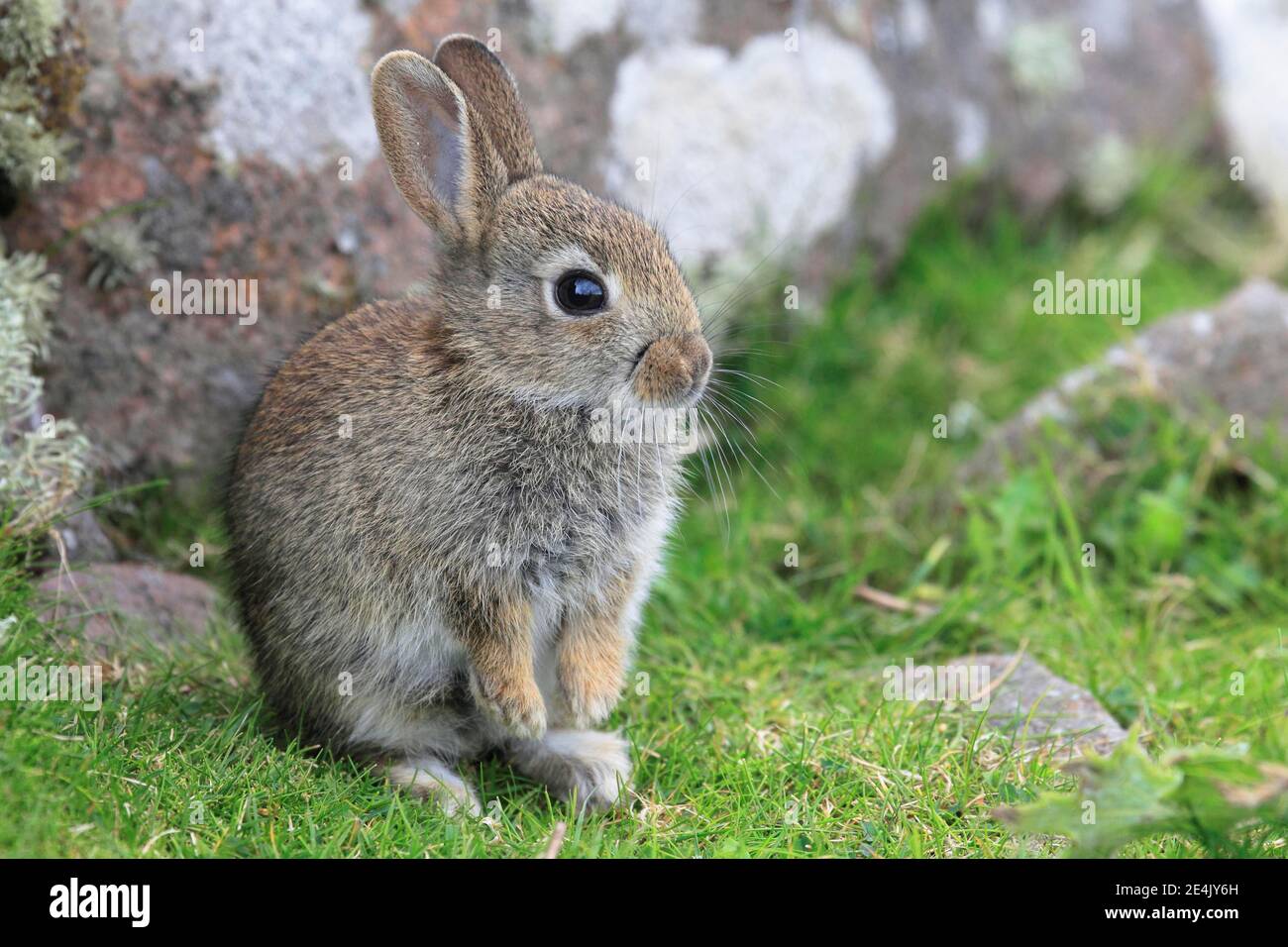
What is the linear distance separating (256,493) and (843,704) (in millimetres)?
2135

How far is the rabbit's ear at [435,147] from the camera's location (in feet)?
14.0

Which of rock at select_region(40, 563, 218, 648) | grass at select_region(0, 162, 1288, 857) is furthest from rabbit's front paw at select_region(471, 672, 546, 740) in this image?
rock at select_region(40, 563, 218, 648)

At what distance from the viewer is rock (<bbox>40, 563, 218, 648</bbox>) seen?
470 centimetres

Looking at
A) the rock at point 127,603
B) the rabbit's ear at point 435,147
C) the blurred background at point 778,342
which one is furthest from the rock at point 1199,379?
the rock at point 127,603

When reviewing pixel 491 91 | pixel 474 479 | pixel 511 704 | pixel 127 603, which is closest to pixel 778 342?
pixel 491 91

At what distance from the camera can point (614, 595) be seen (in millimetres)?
4477

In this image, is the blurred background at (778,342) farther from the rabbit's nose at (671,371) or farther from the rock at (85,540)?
the rabbit's nose at (671,371)

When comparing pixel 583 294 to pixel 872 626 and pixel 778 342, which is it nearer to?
pixel 872 626

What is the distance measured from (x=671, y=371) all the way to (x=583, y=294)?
371 mm

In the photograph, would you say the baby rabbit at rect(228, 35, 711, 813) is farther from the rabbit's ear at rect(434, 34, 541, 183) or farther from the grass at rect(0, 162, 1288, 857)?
the grass at rect(0, 162, 1288, 857)

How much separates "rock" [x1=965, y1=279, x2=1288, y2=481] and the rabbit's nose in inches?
103

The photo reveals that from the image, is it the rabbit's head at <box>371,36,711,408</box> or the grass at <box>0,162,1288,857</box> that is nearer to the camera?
the grass at <box>0,162,1288,857</box>
